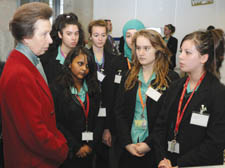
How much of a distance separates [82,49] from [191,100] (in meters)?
1.11

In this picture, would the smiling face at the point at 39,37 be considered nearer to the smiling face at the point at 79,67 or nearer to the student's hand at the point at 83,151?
the smiling face at the point at 79,67

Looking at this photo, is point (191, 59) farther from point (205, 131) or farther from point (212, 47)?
point (205, 131)

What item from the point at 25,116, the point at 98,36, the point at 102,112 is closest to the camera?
the point at 25,116

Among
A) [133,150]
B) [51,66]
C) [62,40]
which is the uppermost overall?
[62,40]

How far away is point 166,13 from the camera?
6.97 meters

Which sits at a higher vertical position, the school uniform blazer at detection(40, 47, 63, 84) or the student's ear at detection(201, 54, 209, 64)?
the student's ear at detection(201, 54, 209, 64)

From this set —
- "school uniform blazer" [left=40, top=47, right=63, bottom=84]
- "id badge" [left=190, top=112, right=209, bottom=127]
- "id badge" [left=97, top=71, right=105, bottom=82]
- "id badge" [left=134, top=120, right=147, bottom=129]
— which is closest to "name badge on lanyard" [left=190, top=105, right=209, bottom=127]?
"id badge" [left=190, top=112, right=209, bottom=127]

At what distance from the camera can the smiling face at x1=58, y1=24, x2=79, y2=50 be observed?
2617 millimetres

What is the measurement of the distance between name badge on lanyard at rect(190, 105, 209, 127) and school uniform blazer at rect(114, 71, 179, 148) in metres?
0.44

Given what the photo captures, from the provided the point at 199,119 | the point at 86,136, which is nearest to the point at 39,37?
the point at 86,136

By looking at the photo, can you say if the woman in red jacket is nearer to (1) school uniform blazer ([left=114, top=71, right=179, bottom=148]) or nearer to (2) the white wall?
(1) school uniform blazer ([left=114, top=71, right=179, bottom=148])

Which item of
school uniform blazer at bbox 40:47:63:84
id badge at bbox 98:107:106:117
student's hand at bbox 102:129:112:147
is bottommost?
student's hand at bbox 102:129:112:147

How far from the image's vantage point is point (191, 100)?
172cm

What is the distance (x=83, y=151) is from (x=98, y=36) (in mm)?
1418
